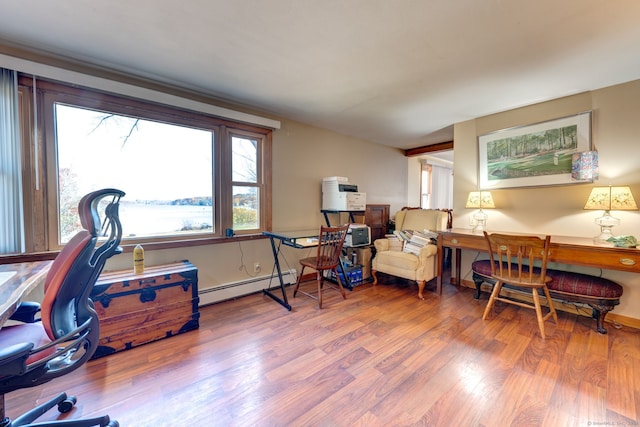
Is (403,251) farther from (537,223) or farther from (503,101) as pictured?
(503,101)

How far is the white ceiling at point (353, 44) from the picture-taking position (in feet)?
4.92

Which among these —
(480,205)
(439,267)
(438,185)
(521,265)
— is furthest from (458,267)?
(438,185)

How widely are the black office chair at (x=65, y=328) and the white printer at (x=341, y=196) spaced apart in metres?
2.58

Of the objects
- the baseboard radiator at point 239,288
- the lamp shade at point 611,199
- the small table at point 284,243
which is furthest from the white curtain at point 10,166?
the lamp shade at point 611,199

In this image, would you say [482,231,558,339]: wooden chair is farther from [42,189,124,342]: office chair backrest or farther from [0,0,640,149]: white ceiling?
[42,189,124,342]: office chair backrest

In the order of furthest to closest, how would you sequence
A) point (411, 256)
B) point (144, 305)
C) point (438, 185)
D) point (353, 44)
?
point (438, 185)
point (411, 256)
point (144, 305)
point (353, 44)

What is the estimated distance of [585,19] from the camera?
1.55m

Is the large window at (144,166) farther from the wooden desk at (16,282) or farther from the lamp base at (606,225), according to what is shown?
the lamp base at (606,225)

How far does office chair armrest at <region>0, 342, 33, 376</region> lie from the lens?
34.0 inches

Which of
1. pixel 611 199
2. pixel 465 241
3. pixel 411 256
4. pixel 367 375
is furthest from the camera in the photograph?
pixel 411 256

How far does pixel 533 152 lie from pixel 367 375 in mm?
2990

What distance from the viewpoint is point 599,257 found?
210 centimetres

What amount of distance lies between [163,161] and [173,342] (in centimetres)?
175

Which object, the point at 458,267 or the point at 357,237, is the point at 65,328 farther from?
the point at 458,267
